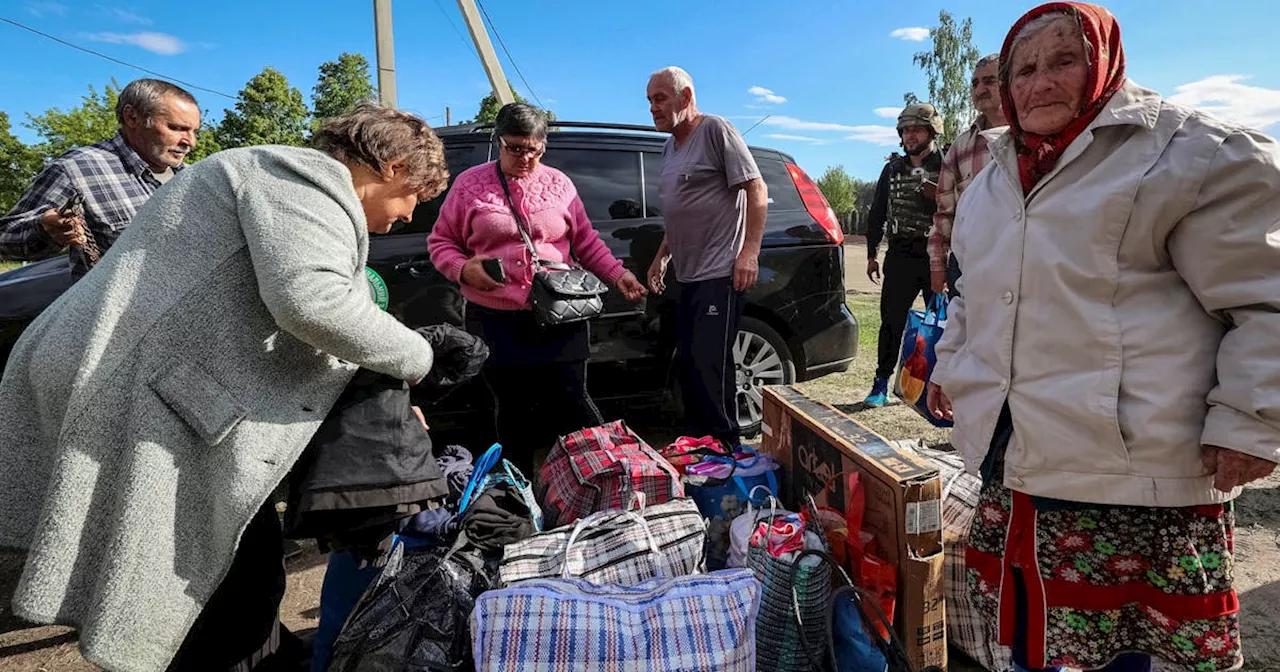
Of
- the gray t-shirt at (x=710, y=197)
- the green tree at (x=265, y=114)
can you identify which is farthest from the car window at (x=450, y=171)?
the green tree at (x=265, y=114)

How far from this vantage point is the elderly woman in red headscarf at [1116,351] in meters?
1.12

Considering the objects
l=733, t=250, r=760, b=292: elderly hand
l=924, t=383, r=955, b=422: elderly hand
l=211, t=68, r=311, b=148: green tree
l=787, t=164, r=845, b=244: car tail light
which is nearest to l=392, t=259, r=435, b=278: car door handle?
l=733, t=250, r=760, b=292: elderly hand

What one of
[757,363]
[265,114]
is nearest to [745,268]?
[757,363]

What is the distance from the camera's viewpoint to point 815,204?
4012 mm

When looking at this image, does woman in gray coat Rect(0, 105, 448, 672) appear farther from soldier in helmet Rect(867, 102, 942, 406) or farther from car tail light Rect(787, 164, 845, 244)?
soldier in helmet Rect(867, 102, 942, 406)

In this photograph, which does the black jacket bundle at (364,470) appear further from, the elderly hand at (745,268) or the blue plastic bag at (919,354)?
the blue plastic bag at (919,354)

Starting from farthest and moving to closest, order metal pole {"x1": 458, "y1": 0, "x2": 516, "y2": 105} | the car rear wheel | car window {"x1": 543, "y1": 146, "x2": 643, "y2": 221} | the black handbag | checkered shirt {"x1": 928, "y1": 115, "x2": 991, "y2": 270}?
1. metal pole {"x1": 458, "y1": 0, "x2": 516, "y2": 105}
2. the car rear wheel
3. car window {"x1": 543, "y1": 146, "x2": 643, "y2": 221}
4. checkered shirt {"x1": 928, "y1": 115, "x2": 991, "y2": 270}
5. the black handbag

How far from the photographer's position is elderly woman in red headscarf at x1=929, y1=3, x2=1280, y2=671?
112 cm

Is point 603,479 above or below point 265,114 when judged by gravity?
below

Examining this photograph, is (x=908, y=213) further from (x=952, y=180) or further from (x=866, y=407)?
(x=866, y=407)

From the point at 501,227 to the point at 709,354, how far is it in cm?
102

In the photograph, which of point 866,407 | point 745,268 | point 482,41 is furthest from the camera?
point 482,41

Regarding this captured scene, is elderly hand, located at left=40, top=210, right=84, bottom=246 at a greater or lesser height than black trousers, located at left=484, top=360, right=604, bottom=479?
greater

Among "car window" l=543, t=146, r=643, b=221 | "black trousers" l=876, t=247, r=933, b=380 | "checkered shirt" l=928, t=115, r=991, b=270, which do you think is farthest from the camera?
"black trousers" l=876, t=247, r=933, b=380
